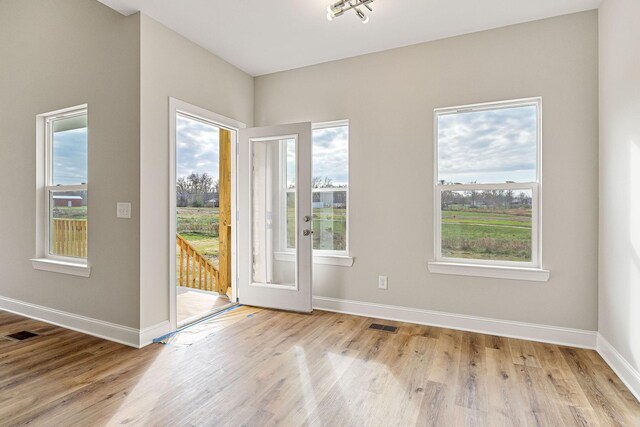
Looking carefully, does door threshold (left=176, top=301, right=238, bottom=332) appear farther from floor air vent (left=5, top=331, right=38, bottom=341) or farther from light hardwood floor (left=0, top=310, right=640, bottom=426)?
floor air vent (left=5, top=331, right=38, bottom=341)

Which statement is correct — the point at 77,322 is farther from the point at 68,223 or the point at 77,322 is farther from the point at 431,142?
the point at 431,142

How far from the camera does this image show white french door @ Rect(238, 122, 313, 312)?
3.79 metres

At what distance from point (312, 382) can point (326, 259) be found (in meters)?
1.67

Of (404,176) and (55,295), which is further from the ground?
(404,176)

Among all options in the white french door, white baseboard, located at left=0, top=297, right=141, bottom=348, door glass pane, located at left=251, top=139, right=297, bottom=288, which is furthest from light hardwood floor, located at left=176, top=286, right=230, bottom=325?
door glass pane, located at left=251, top=139, right=297, bottom=288

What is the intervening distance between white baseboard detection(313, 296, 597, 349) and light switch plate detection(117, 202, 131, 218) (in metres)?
2.09

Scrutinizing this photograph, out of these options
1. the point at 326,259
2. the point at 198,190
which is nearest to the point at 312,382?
the point at 326,259

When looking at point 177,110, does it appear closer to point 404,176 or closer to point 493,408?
point 404,176

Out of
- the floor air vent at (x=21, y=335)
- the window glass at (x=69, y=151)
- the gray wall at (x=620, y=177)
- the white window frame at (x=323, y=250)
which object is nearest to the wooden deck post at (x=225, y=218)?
the white window frame at (x=323, y=250)

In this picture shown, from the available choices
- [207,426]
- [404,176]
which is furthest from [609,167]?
[207,426]

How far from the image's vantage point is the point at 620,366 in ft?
7.58

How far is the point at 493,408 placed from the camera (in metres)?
1.96

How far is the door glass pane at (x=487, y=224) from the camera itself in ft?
10.0

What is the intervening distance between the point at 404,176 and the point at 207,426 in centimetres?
265
